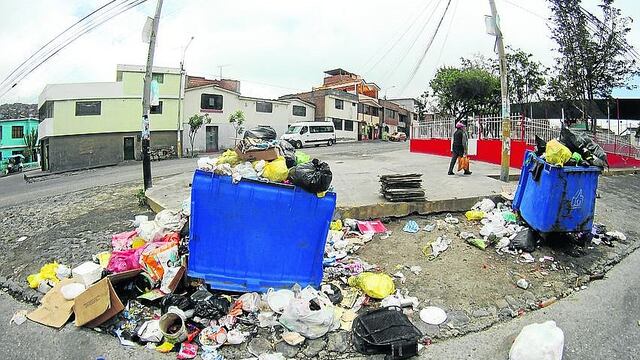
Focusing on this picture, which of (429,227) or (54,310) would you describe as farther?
(429,227)

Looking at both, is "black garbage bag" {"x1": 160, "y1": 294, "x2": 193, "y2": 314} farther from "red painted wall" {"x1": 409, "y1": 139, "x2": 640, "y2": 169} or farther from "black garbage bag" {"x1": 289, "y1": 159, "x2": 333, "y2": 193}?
"red painted wall" {"x1": 409, "y1": 139, "x2": 640, "y2": 169}

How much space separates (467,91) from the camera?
26234 mm

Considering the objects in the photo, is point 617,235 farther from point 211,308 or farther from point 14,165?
point 14,165

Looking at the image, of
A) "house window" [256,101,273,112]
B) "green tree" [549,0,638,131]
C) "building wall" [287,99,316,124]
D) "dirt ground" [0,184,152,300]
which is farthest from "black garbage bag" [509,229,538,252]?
"building wall" [287,99,316,124]

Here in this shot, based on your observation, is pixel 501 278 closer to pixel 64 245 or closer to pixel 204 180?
pixel 204 180

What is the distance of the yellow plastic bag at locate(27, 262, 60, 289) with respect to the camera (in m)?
4.46

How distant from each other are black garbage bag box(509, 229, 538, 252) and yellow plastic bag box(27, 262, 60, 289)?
535 centimetres

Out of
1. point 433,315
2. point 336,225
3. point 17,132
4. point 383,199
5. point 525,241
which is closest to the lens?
point 433,315

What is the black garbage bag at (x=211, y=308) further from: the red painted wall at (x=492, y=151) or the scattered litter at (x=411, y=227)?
the red painted wall at (x=492, y=151)

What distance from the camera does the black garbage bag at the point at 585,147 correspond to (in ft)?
16.4

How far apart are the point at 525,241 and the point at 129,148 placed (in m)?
27.9

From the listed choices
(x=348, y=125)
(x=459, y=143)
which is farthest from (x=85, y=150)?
(x=459, y=143)

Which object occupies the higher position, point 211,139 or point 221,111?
point 221,111

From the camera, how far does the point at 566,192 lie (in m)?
4.77
